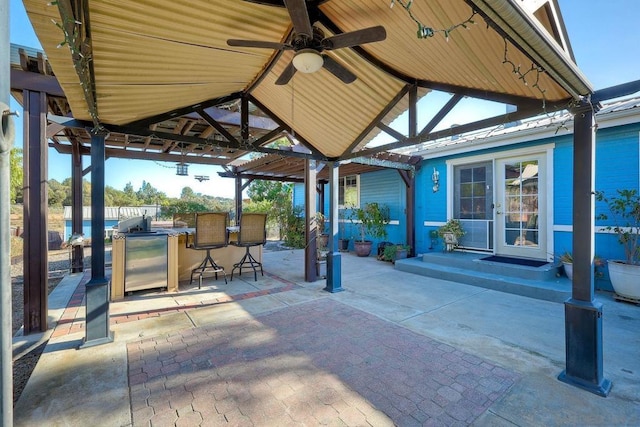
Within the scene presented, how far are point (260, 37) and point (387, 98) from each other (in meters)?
1.60

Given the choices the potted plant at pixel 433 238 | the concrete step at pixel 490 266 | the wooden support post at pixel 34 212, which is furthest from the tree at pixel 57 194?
the concrete step at pixel 490 266

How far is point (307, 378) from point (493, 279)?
158 inches

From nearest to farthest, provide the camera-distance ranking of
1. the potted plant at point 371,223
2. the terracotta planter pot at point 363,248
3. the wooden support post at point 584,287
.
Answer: the wooden support post at point 584,287 < the potted plant at point 371,223 < the terracotta planter pot at point 363,248

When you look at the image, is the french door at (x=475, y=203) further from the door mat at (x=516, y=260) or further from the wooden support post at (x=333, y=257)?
the wooden support post at (x=333, y=257)

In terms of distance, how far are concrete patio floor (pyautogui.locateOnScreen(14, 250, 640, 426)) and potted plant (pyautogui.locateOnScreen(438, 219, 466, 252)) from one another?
2.37 meters

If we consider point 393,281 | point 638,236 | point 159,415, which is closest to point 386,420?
point 159,415

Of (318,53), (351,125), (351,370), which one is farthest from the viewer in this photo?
(351,125)

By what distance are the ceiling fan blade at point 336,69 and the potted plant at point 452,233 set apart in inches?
206

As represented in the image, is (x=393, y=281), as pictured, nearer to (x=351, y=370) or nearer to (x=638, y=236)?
(x=351, y=370)

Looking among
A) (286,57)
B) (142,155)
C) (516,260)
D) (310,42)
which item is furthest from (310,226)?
(142,155)

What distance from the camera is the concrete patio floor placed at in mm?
1977

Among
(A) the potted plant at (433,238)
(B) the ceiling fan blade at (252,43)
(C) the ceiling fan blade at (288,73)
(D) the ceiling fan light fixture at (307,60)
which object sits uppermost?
(B) the ceiling fan blade at (252,43)

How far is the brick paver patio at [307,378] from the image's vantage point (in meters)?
1.97

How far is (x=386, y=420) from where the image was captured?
191cm
